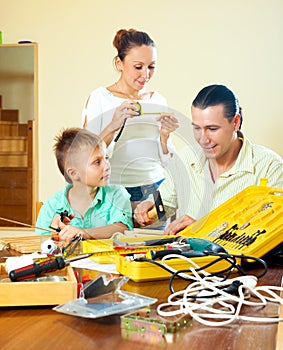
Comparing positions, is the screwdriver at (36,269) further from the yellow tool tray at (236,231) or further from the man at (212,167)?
the man at (212,167)

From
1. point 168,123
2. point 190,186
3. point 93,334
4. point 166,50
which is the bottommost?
point 93,334

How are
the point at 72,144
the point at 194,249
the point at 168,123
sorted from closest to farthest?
the point at 194,249, the point at 168,123, the point at 72,144

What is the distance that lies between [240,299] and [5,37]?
377cm

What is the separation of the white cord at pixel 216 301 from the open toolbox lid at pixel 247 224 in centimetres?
22

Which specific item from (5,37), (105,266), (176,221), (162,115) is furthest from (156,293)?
(5,37)

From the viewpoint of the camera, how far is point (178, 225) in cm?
132

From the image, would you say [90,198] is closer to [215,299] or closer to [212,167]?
[212,167]

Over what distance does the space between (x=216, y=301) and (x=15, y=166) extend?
11.8ft

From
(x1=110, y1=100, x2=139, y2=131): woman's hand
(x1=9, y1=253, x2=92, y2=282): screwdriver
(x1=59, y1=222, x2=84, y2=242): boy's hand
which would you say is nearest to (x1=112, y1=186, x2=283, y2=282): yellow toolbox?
(x1=9, y1=253, x2=92, y2=282): screwdriver

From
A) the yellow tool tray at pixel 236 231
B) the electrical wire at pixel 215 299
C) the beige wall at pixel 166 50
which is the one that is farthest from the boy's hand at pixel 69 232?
the beige wall at pixel 166 50

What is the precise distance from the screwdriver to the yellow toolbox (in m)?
0.15

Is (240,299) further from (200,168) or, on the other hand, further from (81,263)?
(200,168)

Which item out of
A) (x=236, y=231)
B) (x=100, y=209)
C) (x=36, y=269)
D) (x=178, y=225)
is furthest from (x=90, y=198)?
(x=36, y=269)

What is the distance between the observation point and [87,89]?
404 centimetres
